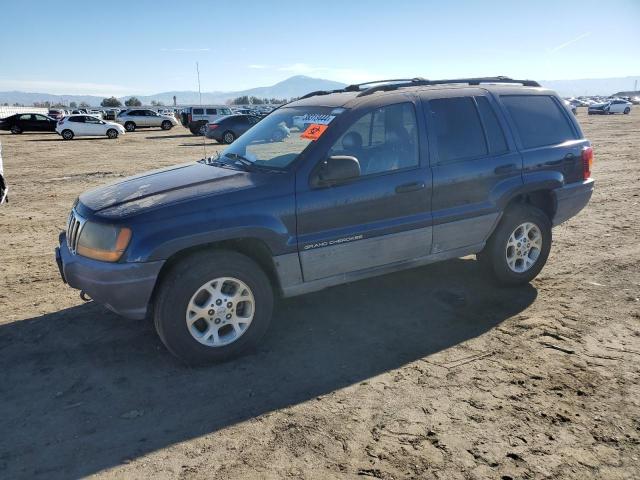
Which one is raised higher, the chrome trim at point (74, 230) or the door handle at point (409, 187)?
the door handle at point (409, 187)

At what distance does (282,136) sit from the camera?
4.60 metres

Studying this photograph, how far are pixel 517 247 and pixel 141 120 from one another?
123 ft

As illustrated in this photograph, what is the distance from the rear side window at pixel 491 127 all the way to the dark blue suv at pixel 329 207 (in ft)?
0.04

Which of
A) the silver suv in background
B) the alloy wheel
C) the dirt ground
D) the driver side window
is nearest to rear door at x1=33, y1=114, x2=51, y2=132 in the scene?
the silver suv in background

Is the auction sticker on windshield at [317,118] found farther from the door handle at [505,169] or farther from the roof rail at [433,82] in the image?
the door handle at [505,169]

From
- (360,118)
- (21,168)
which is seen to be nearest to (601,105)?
(21,168)

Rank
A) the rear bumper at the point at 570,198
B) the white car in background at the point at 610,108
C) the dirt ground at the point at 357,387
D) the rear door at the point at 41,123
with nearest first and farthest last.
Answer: the dirt ground at the point at 357,387 → the rear bumper at the point at 570,198 → the rear door at the point at 41,123 → the white car in background at the point at 610,108

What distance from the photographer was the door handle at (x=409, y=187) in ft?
14.1

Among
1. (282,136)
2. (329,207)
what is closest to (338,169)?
(329,207)

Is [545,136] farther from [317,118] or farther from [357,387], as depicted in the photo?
[357,387]

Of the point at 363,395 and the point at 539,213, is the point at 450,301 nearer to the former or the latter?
the point at 539,213

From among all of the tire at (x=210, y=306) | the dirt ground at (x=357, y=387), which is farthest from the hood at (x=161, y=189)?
the dirt ground at (x=357, y=387)

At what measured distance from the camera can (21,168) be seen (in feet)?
50.5

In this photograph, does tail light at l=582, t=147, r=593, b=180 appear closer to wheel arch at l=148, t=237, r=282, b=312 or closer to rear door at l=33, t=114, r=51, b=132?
wheel arch at l=148, t=237, r=282, b=312
